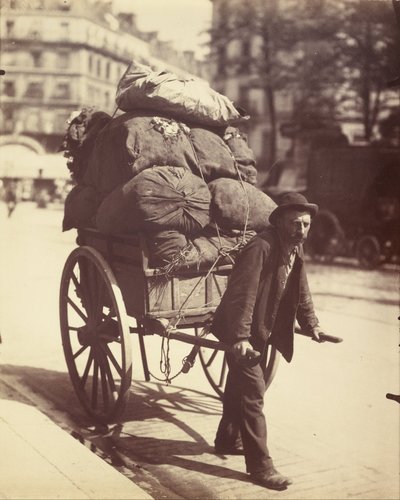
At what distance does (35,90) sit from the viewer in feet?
19.1

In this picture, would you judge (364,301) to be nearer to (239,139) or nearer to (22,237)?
(22,237)

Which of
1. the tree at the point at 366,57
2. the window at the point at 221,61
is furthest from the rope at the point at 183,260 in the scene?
the window at the point at 221,61

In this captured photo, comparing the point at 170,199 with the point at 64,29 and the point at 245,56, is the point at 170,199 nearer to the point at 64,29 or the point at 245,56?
the point at 64,29

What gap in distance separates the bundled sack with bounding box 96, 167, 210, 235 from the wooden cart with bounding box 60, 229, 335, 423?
0.55 feet

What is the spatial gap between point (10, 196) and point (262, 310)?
235 centimetres

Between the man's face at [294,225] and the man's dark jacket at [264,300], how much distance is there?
0.16 meters

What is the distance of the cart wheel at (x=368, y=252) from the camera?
17188mm

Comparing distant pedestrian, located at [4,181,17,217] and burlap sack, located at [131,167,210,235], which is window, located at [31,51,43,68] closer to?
distant pedestrian, located at [4,181,17,217]

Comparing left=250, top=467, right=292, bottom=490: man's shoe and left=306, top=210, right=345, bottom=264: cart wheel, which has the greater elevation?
left=306, top=210, right=345, bottom=264: cart wheel

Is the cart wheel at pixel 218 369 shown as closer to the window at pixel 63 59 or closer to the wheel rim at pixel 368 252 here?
the window at pixel 63 59

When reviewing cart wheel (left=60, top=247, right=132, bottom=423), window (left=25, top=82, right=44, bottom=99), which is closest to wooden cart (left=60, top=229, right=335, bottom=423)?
cart wheel (left=60, top=247, right=132, bottom=423)

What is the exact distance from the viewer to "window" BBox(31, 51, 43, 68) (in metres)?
5.32

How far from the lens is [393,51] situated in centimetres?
1831

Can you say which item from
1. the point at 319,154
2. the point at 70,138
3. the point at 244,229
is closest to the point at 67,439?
the point at 244,229
